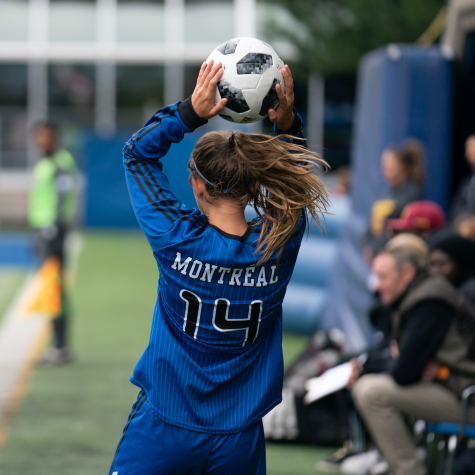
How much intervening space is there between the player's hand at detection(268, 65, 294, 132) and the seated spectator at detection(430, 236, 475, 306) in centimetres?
216

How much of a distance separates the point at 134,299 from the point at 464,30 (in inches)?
230

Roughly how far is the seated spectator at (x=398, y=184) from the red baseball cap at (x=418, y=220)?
0.36 metres

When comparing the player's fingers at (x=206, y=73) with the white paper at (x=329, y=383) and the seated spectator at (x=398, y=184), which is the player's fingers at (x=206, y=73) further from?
the seated spectator at (x=398, y=184)

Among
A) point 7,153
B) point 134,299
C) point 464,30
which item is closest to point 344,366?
point 464,30

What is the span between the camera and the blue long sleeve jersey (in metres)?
2.43

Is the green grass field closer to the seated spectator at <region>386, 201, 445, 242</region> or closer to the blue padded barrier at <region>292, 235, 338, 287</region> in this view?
the blue padded barrier at <region>292, 235, 338, 287</region>

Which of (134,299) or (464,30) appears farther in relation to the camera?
(134,299)

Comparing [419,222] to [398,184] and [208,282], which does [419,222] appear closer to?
[398,184]

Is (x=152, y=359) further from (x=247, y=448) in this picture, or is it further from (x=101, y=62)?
(x=101, y=62)

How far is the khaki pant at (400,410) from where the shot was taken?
3947 millimetres

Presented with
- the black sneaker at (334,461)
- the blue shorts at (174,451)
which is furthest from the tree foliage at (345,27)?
the blue shorts at (174,451)

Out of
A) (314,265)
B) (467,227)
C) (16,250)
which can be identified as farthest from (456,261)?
(16,250)

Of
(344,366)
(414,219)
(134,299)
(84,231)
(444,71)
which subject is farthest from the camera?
(84,231)

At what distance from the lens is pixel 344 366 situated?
487 cm
